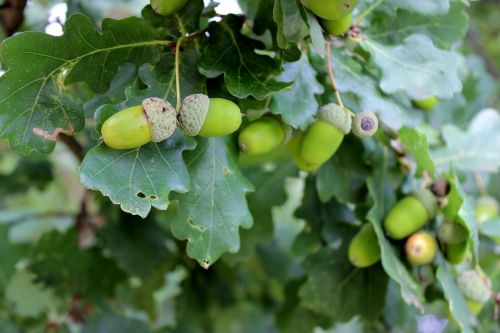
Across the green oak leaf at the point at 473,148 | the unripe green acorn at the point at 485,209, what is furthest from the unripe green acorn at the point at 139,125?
the unripe green acorn at the point at 485,209

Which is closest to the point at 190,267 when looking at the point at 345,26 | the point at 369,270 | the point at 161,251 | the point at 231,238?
the point at 161,251

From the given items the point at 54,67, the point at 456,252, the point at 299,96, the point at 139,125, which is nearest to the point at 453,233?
the point at 456,252

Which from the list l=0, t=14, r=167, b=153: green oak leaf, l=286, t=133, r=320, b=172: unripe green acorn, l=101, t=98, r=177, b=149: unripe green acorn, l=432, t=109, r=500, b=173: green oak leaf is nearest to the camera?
l=101, t=98, r=177, b=149: unripe green acorn

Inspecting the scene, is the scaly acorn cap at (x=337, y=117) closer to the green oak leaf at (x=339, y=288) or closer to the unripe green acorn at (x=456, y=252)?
the unripe green acorn at (x=456, y=252)

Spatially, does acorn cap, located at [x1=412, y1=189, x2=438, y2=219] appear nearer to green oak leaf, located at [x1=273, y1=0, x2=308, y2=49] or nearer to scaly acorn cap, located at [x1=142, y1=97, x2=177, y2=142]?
green oak leaf, located at [x1=273, y1=0, x2=308, y2=49]

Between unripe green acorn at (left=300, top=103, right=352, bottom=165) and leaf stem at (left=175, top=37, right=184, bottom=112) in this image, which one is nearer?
leaf stem at (left=175, top=37, right=184, bottom=112)

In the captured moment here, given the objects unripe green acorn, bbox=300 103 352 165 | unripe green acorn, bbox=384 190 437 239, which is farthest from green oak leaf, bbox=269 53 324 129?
unripe green acorn, bbox=384 190 437 239
